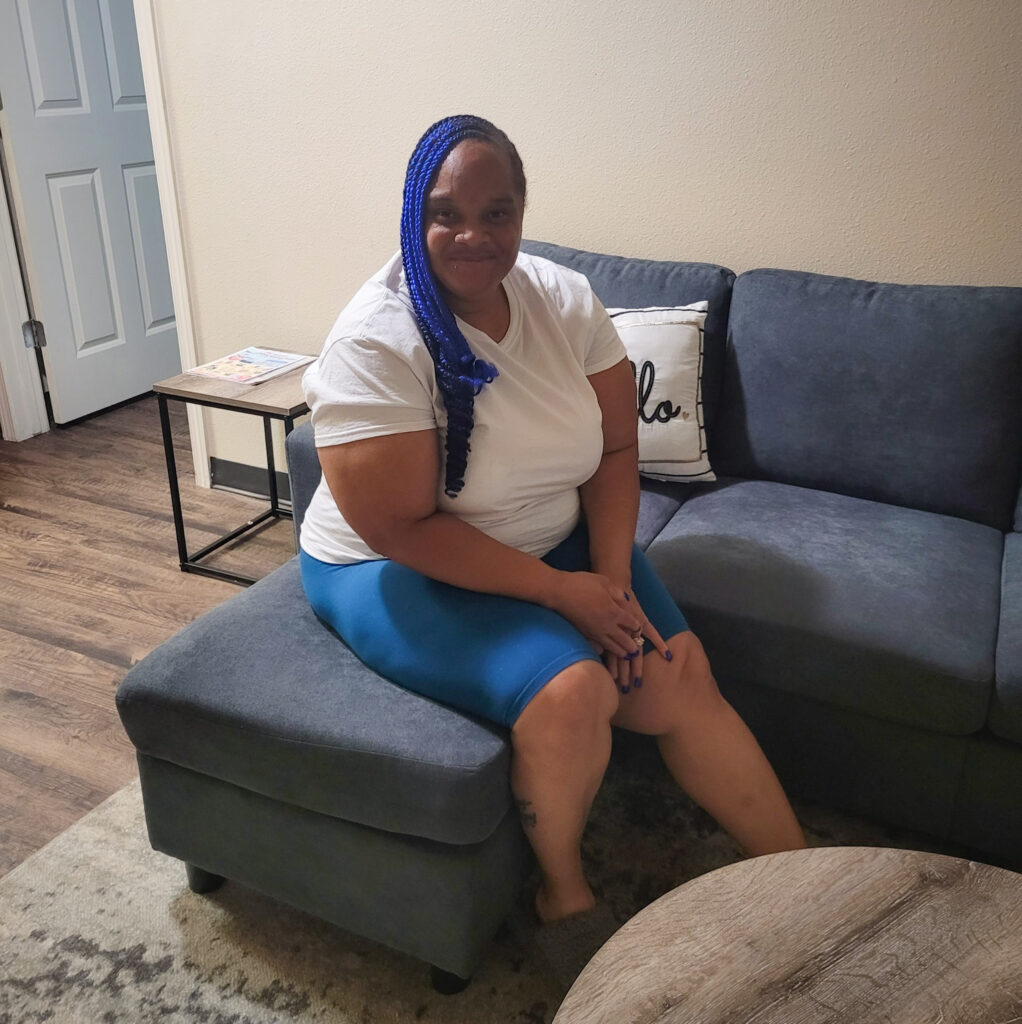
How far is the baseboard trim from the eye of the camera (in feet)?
9.46

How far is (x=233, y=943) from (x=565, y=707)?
650 millimetres

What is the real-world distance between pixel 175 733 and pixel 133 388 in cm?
257

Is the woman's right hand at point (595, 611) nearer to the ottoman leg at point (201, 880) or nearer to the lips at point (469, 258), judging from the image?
the lips at point (469, 258)

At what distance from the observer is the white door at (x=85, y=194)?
10.0ft

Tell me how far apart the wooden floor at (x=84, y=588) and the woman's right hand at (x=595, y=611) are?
0.96 m

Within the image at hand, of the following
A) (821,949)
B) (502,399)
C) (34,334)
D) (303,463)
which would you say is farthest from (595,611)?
(34,334)

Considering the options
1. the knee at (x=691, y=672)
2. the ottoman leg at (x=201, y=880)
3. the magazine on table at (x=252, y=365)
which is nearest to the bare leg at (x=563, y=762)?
the knee at (x=691, y=672)

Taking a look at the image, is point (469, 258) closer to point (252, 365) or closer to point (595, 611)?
point (595, 611)

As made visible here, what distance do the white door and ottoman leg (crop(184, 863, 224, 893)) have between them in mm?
2302

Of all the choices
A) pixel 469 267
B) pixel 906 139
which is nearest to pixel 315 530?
pixel 469 267

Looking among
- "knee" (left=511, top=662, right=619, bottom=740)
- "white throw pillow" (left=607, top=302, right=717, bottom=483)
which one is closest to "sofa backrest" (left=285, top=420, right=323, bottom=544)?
"white throw pillow" (left=607, top=302, right=717, bottom=483)

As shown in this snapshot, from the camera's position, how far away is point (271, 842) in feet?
4.57

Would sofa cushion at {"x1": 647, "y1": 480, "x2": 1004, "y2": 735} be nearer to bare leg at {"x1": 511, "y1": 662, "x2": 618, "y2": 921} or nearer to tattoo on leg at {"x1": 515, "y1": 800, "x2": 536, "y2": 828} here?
bare leg at {"x1": 511, "y1": 662, "x2": 618, "y2": 921}

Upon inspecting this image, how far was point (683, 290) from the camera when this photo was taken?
6.76 feet
